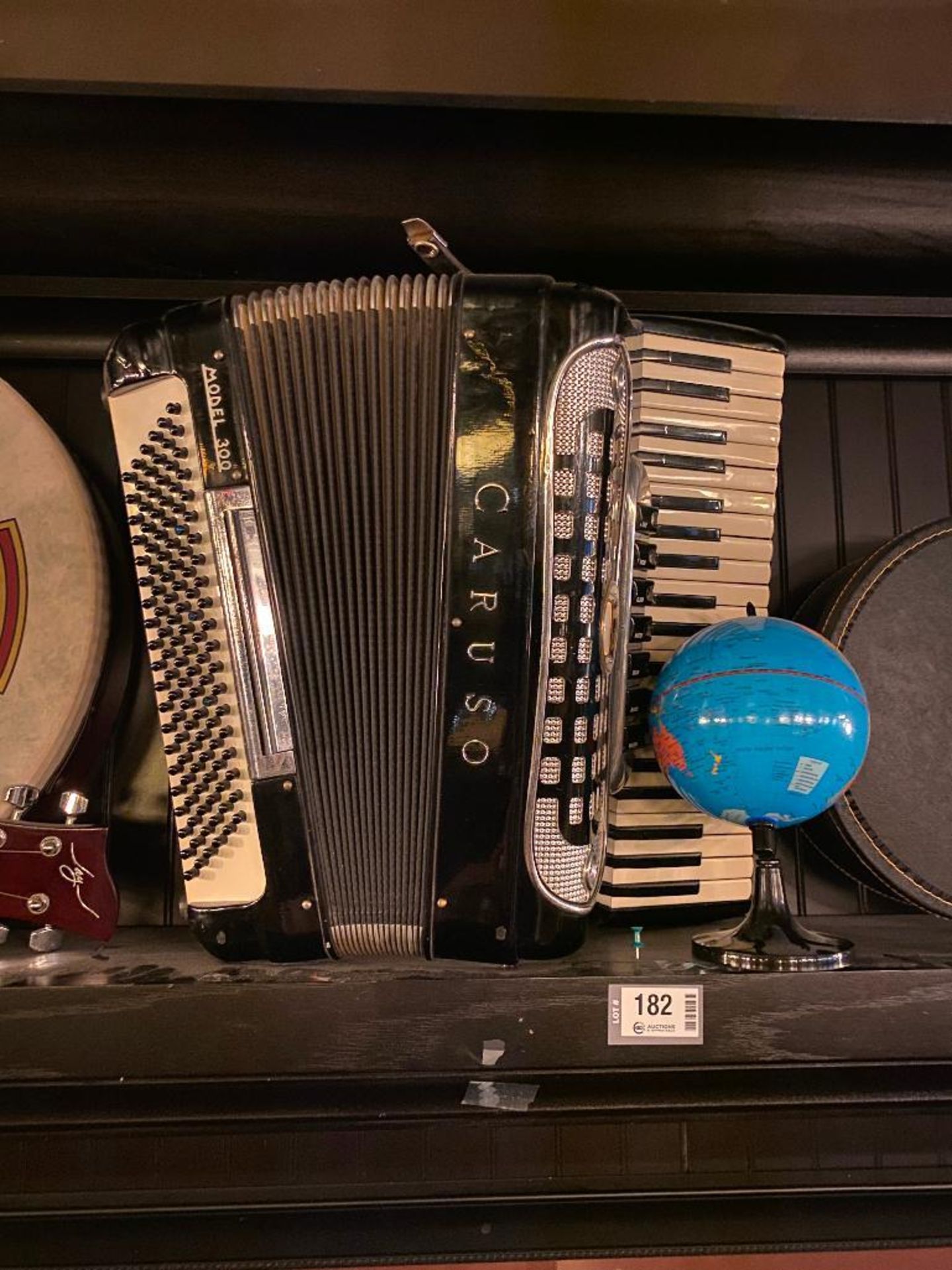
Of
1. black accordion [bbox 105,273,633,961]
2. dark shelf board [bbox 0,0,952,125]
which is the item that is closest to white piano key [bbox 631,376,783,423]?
black accordion [bbox 105,273,633,961]

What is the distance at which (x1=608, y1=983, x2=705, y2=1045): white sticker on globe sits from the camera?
3.93ft

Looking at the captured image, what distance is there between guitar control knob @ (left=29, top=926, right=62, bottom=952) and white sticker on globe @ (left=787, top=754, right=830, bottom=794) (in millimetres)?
917

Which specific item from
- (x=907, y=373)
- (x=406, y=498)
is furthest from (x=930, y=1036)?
(x=907, y=373)

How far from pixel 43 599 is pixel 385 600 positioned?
1.84 ft

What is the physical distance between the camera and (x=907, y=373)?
1829 mm

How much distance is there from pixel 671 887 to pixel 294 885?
0.48m

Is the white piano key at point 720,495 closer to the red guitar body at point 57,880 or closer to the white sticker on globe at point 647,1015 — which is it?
the white sticker on globe at point 647,1015

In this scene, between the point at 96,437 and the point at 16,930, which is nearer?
the point at 16,930

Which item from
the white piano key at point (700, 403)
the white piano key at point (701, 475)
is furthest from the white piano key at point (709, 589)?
the white piano key at point (700, 403)

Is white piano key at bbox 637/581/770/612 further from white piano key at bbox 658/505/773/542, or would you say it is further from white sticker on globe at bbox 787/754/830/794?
white sticker on globe at bbox 787/754/830/794

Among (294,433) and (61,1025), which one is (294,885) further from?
(294,433)

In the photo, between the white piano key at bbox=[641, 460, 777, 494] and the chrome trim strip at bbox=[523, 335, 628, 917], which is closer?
the chrome trim strip at bbox=[523, 335, 628, 917]

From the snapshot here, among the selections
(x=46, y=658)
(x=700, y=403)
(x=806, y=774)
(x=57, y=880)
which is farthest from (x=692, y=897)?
(x=46, y=658)

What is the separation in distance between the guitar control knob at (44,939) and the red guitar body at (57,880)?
19 mm
